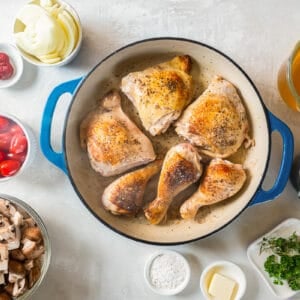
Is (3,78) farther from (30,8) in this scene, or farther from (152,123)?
(152,123)

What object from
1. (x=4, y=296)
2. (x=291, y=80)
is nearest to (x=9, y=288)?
(x=4, y=296)

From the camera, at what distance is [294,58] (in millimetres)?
1606

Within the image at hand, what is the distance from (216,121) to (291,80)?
0.74ft

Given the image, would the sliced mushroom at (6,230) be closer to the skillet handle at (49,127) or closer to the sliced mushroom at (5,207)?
the sliced mushroom at (5,207)

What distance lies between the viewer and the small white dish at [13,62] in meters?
1.72

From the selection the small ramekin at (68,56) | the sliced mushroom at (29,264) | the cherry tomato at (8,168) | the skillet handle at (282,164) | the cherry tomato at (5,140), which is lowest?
the sliced mushroom at (29,264)

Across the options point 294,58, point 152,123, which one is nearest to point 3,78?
point 152,123

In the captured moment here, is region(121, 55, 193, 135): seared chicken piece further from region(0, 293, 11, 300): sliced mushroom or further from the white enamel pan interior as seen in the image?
region(0, 293, 11, 300): sliced mushroom

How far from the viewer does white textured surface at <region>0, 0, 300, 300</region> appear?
1.73 m

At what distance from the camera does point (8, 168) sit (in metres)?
1.65

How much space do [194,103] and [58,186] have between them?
1.51 feet

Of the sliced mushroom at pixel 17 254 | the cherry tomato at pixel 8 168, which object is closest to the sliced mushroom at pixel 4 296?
the sliced mushroom at pixel 17 254

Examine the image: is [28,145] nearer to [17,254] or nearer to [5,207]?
[5,207]

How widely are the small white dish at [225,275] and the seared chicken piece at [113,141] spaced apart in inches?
14.0
